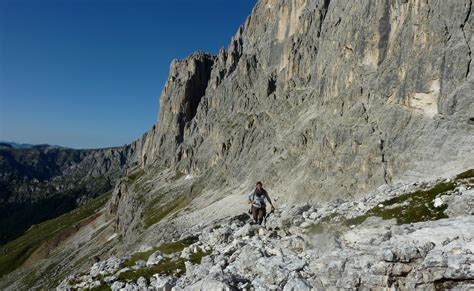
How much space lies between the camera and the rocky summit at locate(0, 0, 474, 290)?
18.0m

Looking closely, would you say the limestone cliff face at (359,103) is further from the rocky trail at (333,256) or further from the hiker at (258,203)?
the hiker at (258,203)

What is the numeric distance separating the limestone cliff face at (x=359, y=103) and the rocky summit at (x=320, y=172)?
0.87 ft

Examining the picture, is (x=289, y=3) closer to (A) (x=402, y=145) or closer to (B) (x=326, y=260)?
(A) (x=402, y=145)

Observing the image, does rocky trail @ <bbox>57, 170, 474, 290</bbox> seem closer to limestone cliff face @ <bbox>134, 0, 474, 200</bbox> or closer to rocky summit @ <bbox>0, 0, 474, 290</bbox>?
rocky summit @ <bbox>0, 0, 474, 290</bbox>

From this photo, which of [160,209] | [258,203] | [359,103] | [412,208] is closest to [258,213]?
[258,203]

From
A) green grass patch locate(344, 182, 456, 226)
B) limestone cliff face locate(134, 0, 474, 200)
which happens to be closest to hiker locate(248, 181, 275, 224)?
green grass patch locate(344, 182, 456, 226)

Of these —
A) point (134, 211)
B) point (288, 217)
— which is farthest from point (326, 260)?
point (134, 211)

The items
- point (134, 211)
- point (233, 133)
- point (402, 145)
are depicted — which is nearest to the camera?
point (402, 145)

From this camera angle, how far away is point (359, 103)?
226 feet

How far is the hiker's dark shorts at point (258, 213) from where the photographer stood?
28791mm

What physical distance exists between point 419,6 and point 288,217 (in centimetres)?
4618

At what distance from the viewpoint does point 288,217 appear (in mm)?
31234

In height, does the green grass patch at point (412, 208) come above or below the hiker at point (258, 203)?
below

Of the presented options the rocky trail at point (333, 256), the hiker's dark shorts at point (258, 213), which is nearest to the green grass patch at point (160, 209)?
the rocky trail at point (333, 256)
